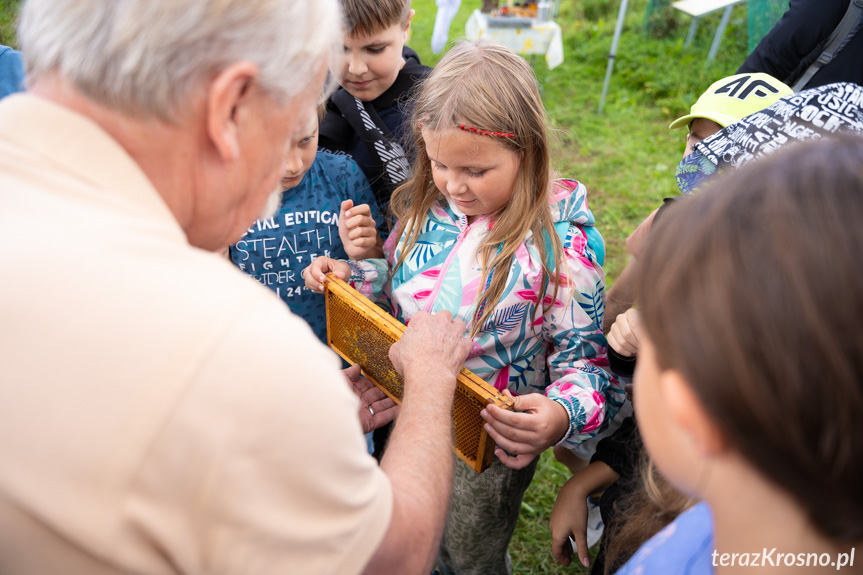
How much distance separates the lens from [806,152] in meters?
0.86

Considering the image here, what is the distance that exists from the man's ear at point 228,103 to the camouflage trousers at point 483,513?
1745 millimetres

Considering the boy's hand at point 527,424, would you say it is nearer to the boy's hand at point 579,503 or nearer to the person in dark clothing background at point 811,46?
the boy's hand at point 579,503

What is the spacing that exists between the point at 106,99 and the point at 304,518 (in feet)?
2.63

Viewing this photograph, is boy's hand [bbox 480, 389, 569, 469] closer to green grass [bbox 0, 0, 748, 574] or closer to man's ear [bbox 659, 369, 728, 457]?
man's ear [bbox 659, 369, 728, 457]

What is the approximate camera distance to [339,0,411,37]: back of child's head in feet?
8.57

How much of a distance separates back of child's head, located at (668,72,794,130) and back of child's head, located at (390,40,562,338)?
80 cm

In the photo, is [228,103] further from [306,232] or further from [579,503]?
[579,503]

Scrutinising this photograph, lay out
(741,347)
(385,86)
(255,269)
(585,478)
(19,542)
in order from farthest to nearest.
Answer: (385,86), (255,269), (585,478), (19,542), (741,347)

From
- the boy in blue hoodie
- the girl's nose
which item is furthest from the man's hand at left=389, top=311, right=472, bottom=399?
the boy in blue hoodie

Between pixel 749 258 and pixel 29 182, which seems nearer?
pixel 749 258

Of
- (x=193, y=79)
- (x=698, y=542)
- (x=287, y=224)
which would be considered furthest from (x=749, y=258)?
(x=287, y=224)

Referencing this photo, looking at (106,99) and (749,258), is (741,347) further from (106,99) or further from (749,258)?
(106,99)

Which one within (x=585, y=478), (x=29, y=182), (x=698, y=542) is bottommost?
(x=585, y=478)

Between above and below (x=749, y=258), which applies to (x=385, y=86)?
below
